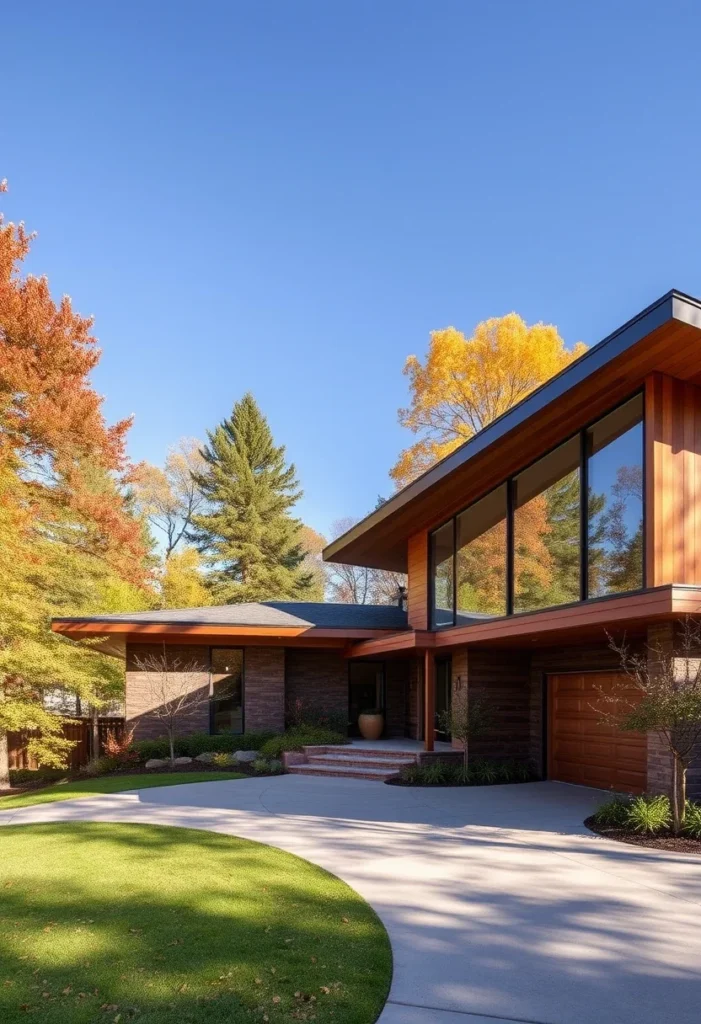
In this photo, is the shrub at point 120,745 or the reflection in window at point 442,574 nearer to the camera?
the reflection in window at point 442,574

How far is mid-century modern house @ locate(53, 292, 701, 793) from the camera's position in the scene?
27.4ft

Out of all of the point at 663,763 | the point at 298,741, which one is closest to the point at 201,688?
the point at 298,741

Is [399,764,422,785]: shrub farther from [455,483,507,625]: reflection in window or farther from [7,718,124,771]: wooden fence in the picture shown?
[7,718,124,771]: wooden fence

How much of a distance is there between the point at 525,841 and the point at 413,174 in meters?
18.6

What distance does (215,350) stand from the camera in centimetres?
2606

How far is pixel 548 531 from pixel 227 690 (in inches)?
363

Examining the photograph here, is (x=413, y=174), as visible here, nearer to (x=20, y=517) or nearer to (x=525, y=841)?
(x=20, y=517)

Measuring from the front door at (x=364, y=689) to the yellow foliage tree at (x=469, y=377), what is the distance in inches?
301

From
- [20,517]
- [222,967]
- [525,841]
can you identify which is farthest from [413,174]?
[222,967]

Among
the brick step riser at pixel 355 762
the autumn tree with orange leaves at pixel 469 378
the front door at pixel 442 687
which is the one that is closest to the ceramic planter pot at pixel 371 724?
the front door at pixel 442 687

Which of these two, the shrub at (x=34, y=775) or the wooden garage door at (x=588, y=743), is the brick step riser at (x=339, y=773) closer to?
the wooden garage door at (x=588, y=743)

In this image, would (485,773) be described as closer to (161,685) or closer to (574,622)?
(574,622)

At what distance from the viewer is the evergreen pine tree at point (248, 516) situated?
31.4 metres

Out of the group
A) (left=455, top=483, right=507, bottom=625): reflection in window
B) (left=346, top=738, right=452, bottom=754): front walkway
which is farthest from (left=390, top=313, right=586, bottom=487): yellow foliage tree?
(left=455, top=483, right=507, bottom=625): reflection in window
